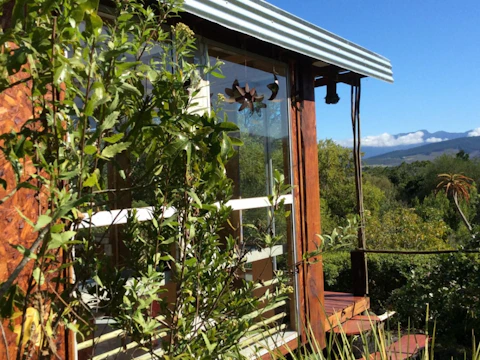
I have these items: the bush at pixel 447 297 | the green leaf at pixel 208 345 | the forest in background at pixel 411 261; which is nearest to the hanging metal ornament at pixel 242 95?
the forest in background at pixel 411 261

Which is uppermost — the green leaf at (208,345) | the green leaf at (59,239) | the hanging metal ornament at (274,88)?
the hanging metal ornament at (274,88)

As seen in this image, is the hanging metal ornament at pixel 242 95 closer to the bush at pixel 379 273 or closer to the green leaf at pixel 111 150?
the green leaf at pixel 111 150

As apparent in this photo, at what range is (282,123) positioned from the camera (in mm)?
3742

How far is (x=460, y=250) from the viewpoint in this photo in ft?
15.1

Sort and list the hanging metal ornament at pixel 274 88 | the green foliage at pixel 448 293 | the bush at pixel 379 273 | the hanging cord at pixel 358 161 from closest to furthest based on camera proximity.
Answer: the hanging metal ornament at pixel 274 88 → the green foliage at pixel 448 293 → the hanging cord at pixel 358 161 → the bush at pixel 379 273

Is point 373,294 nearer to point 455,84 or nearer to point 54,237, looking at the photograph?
point 54,237

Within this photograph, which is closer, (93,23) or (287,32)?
(93,23)

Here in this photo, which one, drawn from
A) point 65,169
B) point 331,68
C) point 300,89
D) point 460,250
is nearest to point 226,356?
point 65,169

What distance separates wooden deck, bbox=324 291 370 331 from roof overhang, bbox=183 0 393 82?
90.3 inches

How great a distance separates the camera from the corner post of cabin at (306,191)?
12.3ft

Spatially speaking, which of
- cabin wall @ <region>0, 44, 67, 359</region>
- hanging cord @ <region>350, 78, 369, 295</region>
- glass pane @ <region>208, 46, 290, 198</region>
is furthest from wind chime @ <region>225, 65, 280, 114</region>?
cabin wall @ <region>0, 44, 67, 359</region>

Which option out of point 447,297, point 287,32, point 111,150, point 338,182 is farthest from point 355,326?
point 338,182

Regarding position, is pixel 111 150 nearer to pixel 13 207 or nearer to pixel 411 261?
pixel 13 207

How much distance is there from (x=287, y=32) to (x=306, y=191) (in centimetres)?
135
